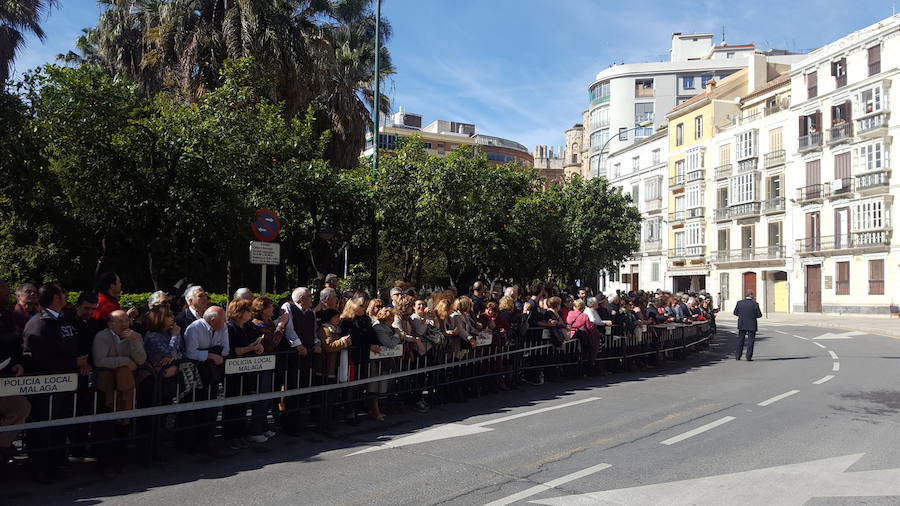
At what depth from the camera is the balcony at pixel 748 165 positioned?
49.7 meters

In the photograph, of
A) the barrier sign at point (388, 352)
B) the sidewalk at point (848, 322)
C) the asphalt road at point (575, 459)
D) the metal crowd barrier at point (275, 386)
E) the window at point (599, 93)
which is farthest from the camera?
the window at point (599, 93)

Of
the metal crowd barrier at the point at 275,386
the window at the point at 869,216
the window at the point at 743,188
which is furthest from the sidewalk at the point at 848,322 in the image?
the metal crowd barrier at the point at 275,386

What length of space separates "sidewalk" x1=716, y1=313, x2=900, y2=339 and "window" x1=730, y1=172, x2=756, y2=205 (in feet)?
30.5

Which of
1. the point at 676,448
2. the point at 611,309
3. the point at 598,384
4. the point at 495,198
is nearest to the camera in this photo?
the point at 676,448

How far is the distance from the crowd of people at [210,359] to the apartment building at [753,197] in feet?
138

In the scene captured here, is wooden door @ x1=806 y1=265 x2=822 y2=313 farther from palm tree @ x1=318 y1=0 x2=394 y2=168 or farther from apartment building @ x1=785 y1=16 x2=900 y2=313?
palm tree @ x1=318 y1=0 x2=394 y2=168

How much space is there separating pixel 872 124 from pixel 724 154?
12.7m

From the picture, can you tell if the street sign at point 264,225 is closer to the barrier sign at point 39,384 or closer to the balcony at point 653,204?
the barrier sign at point 39,384

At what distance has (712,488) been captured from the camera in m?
6.16

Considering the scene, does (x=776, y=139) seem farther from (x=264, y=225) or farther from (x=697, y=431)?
(x=697, y=431)

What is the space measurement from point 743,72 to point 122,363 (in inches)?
2252

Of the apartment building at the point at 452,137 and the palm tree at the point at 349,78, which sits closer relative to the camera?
the palm tree at the point at 349,78

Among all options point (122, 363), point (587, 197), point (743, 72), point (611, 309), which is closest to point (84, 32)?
point (587, 197)

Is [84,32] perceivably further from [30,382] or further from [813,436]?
[813,436]
